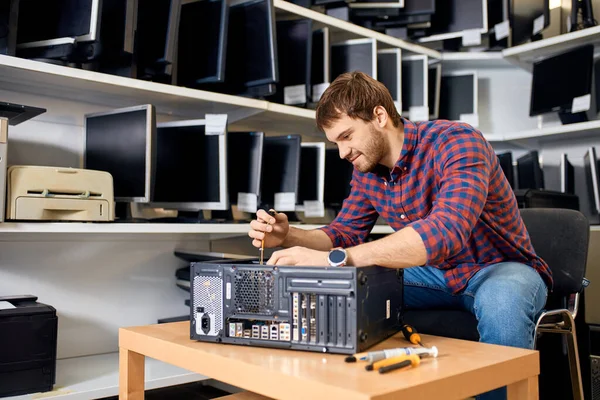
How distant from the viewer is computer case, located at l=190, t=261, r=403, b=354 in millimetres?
971

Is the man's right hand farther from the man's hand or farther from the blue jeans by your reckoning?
the blue jeans

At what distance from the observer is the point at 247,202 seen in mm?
2178

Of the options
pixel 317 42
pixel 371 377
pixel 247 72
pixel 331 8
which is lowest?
pixel 371 377

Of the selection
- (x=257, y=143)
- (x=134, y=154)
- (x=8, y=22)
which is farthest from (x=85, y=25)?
(x=257, y=143)

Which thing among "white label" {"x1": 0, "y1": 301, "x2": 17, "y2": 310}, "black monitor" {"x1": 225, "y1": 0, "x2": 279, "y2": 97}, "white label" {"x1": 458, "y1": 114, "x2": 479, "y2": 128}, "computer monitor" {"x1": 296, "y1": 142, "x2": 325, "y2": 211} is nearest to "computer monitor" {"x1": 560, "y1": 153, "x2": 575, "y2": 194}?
"white label" {"x1": 458, "y1": 114, "x2": 479, "y2": 128}

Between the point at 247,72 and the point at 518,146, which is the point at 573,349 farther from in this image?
the point at 518,146

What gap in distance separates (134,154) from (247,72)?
564mm

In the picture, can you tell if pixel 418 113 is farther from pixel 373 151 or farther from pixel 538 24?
pixel 373 151

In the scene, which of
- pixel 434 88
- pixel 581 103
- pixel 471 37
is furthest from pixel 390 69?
pixel 581 103

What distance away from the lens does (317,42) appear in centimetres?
249

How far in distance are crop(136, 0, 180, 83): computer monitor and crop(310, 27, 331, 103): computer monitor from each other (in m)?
0.69

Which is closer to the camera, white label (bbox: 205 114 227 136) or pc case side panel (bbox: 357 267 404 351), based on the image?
pc case side panel (bbox: 357 267 404 351)

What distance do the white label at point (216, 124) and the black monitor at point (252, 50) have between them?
0.24m

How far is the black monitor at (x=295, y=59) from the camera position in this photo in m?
2.36
